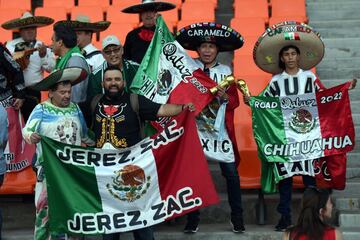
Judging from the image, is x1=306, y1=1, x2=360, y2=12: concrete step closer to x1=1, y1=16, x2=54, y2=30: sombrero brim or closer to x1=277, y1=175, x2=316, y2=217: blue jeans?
x1=1, y1=16, x2=54, y2=30: sombrero brim

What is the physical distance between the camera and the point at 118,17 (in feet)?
40.0

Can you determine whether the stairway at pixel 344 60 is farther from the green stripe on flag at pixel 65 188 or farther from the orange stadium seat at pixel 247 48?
the green stripe on flag at pixel 65 188

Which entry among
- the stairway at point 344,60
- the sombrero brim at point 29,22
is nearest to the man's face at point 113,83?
the sombrero brim at point 29,22

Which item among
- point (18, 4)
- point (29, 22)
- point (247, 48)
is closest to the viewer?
point (29, 22)

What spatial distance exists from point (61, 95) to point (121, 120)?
534 mm

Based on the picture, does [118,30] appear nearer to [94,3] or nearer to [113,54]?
[94,3]

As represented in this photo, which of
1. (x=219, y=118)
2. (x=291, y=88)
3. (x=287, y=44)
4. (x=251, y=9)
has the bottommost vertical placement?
(x=219, y=118)

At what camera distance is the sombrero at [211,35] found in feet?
26.9

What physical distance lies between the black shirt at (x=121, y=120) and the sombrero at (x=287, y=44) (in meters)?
1.40

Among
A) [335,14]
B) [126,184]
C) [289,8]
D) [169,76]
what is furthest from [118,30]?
[126,184]

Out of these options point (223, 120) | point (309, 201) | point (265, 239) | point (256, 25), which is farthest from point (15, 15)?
point (309, 201)

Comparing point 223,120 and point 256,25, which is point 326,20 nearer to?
point 256,25

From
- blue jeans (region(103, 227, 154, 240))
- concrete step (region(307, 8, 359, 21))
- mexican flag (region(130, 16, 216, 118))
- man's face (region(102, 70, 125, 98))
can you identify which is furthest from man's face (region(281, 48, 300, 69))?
concrete step (region(307, 8, 359, 21))

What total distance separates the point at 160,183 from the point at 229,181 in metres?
0.89
